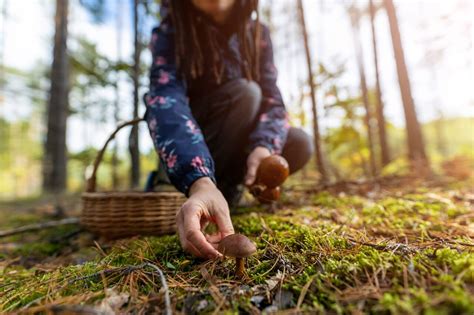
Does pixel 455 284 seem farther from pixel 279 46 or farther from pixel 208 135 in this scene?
pixel 279 46

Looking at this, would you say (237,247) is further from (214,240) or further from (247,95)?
(247,95)

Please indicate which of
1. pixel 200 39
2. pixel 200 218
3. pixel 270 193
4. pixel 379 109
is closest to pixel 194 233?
pixel 200 218

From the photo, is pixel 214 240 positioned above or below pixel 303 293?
above

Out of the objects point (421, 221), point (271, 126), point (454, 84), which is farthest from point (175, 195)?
point (454, 84)

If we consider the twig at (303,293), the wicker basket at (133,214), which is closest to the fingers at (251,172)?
the wicker basket at (133,214)

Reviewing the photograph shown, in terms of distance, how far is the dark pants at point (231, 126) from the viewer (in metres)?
2.33

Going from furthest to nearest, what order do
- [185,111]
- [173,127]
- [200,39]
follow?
1. [200,39]
2. [185,111]
3. [173,127]

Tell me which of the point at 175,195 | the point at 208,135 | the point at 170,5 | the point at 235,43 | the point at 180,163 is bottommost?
the point at 175,195

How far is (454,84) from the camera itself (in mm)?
21797

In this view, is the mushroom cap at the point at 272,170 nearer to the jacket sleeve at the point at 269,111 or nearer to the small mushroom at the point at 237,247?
the jacket sleeve at the point at 269,111

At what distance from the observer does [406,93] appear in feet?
18.2

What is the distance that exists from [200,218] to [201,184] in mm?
198

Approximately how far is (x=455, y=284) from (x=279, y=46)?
16.7 meters

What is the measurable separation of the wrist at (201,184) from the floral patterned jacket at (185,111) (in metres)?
0.03
